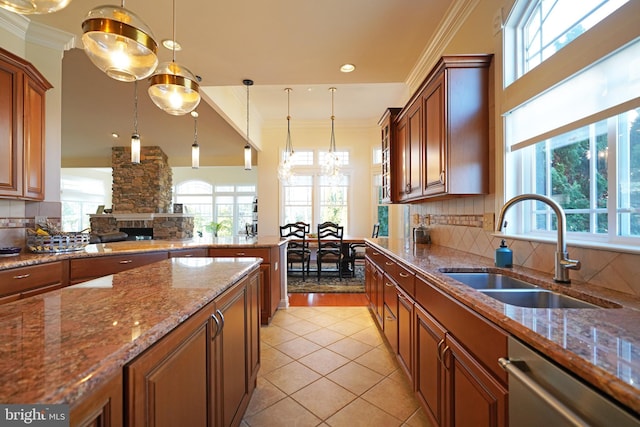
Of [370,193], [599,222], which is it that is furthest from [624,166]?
[370,193]

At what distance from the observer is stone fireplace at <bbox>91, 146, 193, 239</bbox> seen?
7137mm

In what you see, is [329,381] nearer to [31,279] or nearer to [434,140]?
[434,140]

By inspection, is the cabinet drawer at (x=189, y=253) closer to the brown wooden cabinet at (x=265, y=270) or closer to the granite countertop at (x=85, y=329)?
the brown wooden cabinet at (x=265, y=270)

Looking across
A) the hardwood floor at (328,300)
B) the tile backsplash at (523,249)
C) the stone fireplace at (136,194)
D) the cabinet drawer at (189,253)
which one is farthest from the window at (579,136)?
the stone fireplace at (136,194)

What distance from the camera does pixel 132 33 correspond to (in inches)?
51.8

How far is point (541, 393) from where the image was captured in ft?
2.19

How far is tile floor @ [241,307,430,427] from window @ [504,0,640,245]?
1348mm

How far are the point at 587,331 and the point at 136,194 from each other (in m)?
8.41

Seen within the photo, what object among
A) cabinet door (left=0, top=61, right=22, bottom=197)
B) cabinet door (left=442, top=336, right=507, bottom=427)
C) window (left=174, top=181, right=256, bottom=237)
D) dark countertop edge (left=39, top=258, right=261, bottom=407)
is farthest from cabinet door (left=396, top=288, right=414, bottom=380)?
window (left=174, top=181, right=256, bottom=237)

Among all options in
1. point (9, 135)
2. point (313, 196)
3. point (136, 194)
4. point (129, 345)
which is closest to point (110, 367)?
point (129, 345)

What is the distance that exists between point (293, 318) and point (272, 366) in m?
1.03

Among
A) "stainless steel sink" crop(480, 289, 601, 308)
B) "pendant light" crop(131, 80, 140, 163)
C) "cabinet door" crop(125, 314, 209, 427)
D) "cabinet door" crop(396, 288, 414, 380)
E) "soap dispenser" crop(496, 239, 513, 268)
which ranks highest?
"pendant light" crop(131, 80, 140, 163)

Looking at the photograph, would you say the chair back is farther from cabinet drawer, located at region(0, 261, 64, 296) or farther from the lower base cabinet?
cabinet drawer, located at region(0, 261, 64, 296)

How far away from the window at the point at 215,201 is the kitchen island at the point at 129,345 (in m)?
9.55
